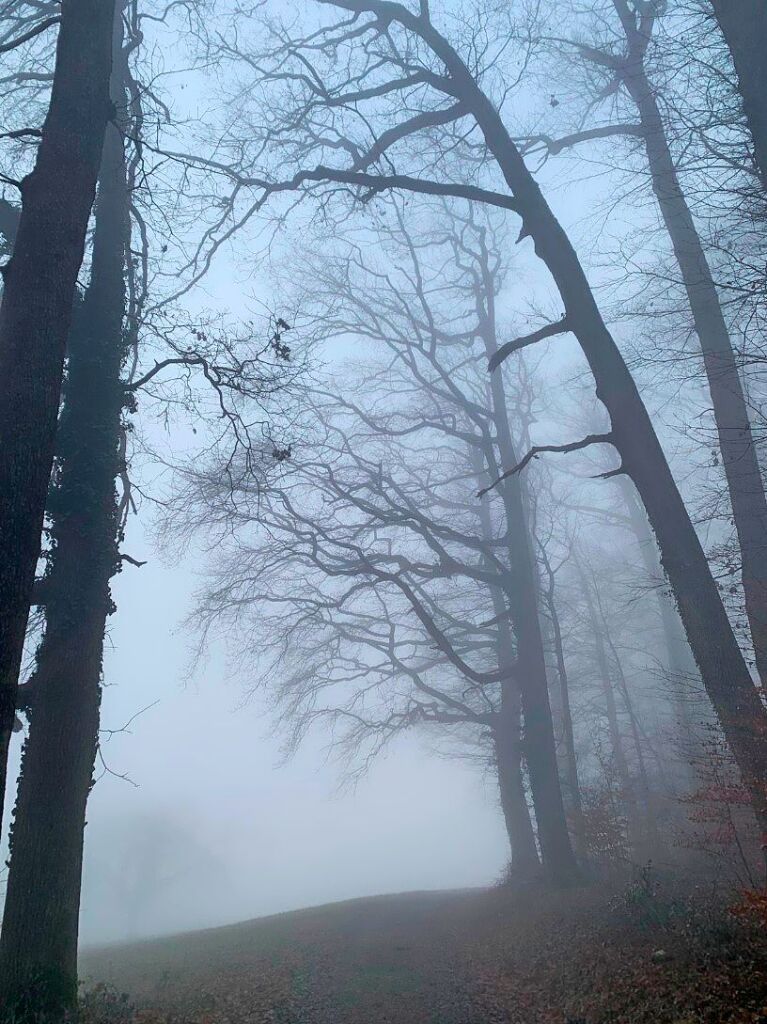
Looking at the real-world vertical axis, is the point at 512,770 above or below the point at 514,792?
above

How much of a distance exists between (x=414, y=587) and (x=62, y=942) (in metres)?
11.9

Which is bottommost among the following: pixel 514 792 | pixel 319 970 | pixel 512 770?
pixel 319 970

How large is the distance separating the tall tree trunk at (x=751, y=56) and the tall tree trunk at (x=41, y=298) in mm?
6509

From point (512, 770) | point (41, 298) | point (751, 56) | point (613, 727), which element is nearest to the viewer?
point (41, 298)

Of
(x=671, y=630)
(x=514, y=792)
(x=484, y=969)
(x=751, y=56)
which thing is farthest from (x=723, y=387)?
(x=671, y=630)

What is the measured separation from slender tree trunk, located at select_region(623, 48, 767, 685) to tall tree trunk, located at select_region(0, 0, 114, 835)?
20.6ft

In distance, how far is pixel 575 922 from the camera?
10781mm

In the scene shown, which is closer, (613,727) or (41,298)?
(41,298)

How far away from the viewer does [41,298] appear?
597 centimetres

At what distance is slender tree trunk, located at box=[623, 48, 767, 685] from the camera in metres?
9.54

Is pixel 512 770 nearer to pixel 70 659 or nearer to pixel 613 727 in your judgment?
pixel 613 727

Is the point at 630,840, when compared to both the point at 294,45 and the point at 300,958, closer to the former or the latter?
the point at 300,958

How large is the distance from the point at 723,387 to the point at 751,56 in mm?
4234

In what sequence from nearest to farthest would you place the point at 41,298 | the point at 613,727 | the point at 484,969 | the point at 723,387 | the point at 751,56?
the point at 41,298, the point at 751,56, the point at 484,969, the point at 723,387, the point at 613,727
